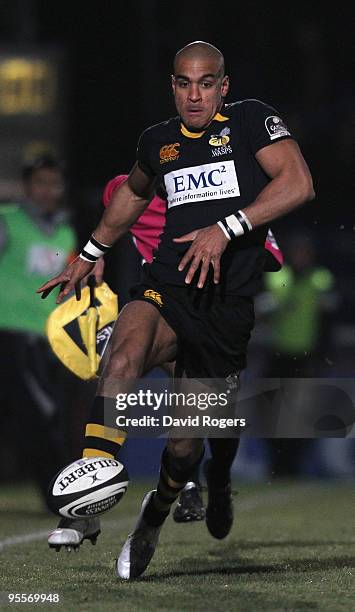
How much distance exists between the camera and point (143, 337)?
5.52 meters

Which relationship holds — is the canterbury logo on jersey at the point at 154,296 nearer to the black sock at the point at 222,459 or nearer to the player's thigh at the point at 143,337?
the player's thigh at the point at 143,337

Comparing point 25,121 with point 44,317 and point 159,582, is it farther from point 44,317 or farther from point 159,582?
point 159,582

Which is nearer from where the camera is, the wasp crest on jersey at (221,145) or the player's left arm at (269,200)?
the player's left arm at (269,200)

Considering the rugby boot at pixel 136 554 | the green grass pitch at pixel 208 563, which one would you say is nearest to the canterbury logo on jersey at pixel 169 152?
the rugby boot at pixel 136 554

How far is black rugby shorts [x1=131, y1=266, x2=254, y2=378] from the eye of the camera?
229 inches

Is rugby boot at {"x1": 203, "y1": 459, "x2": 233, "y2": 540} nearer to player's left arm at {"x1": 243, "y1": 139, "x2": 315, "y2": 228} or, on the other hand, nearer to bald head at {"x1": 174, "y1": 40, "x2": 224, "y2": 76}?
player's left arm at {"x1": 243, "y1": 139, "x2": 315, "y2": 228}

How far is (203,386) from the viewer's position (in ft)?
19.5

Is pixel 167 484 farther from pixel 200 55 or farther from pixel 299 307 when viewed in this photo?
pixel 299 307

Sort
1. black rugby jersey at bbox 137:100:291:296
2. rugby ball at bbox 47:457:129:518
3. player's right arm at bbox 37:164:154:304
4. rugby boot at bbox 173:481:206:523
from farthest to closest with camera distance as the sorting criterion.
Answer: rugby boot at bbox 173:481:206:523 → player's right arm at bbox 37:164:154:304 → black rugby jersey at bbox 137:100:291:296 → rugby ball at bbox 47:457:129:518

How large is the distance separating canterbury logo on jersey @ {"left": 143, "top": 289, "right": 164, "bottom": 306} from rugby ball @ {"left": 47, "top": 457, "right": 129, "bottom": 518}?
93 cm

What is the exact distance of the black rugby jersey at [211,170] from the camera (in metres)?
5.82

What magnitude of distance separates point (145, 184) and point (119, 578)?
1.69 meters

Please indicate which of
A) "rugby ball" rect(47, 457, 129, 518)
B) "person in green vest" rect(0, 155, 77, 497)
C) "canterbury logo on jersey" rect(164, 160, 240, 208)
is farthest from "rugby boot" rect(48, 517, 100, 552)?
"person in green vest" rect(0, 155, 77, 497)

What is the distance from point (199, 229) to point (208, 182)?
230 millimetres
